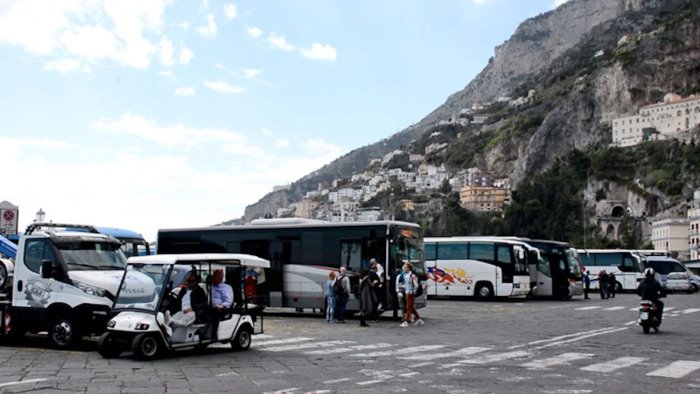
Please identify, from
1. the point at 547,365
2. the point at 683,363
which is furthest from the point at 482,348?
the point at 683,363

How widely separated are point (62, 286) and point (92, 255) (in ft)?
3.72

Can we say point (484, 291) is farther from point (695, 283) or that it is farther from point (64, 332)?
point (695, 283)

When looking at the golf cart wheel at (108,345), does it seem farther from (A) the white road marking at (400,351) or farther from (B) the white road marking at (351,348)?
(A) the white road marking at (400,351)

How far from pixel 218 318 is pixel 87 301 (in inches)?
100

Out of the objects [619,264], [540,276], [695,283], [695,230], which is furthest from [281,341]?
[695,230]

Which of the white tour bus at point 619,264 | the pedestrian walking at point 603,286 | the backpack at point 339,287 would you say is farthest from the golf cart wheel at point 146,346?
the white tour bus at point 619,264

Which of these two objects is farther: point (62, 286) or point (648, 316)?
point (648, 316)

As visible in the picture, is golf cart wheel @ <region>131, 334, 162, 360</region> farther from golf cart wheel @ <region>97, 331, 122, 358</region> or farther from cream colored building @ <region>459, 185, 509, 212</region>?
cream colored building @ <region>459, 185, 509, 212</region>

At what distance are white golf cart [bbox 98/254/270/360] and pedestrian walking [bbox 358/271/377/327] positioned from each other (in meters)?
7.78

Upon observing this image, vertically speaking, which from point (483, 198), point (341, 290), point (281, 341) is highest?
point (483, 198)

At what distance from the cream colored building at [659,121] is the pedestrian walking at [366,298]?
141 meters

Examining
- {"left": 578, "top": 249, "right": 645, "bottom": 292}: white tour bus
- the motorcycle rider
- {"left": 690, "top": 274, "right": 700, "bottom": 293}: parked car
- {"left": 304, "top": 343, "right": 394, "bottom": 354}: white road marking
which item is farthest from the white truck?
{"left": 690, "top": 274, "right": 700, "bottom": 293}: parked car

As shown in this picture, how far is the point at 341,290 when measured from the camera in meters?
22.7

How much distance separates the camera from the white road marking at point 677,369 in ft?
37.9
